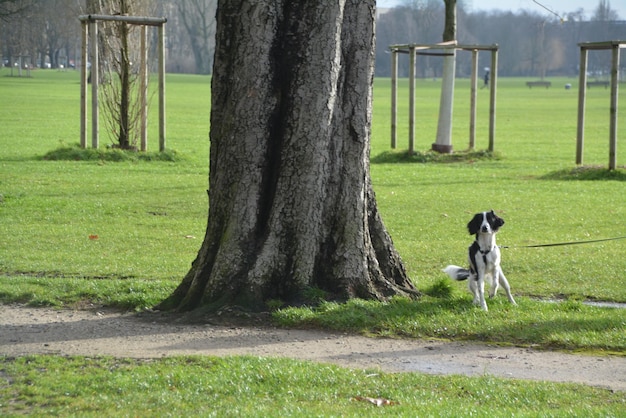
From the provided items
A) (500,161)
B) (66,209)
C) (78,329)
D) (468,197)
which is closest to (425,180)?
(468,197)

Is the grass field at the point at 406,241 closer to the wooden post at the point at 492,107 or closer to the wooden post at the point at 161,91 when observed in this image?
the wooden post at the point at 492,107

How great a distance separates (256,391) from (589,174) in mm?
15950

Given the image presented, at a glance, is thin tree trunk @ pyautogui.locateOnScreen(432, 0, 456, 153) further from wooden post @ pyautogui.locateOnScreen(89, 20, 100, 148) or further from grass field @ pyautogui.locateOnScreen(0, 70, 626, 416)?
wooden post @ pyautogui.locateOnScreen(89, 20, 100, 148)

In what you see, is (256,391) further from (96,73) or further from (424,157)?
(424,157)

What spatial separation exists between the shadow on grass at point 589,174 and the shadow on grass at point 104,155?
8.47 metres

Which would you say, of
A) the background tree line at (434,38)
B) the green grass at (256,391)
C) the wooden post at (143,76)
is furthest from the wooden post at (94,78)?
the background tree line at (434,38)

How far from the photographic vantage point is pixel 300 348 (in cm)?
806

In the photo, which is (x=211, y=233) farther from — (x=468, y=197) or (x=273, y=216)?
(x=468, y=197)

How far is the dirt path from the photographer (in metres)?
7.50

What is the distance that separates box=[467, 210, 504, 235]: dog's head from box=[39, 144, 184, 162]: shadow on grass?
48.8 feet

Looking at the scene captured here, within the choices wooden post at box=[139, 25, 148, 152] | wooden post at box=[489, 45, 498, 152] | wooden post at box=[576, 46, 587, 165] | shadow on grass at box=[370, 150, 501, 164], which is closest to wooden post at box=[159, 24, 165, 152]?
wooden post at box=[139, 25, 148, 152]

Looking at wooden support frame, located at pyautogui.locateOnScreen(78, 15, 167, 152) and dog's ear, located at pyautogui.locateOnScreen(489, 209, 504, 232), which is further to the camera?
wooden support frame, located at pyautogui.locateOnScreen(78, 15, 167, 152)

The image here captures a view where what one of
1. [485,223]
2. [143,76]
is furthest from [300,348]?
[143,76]

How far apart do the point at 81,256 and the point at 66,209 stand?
383 cm
